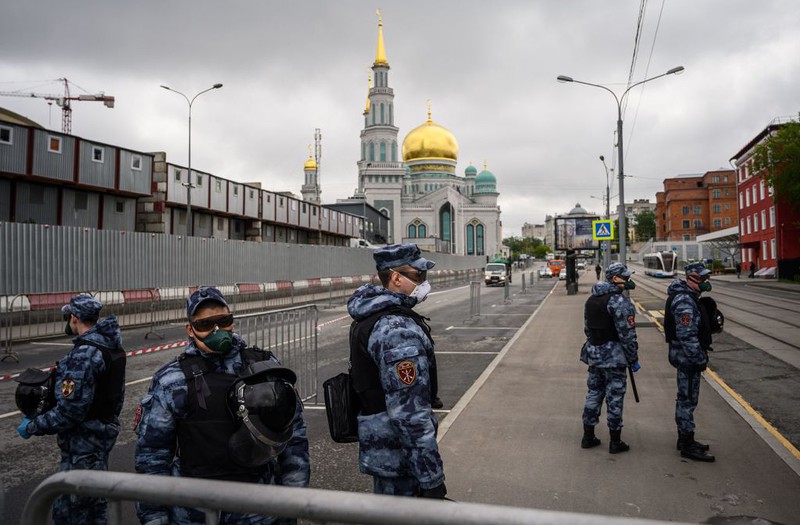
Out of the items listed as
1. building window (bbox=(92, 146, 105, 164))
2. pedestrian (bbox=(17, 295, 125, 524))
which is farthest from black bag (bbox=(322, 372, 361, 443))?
building window (bbox=(92, 146, 105, 164))

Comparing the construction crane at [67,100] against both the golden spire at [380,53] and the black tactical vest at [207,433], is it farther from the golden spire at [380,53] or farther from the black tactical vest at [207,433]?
the black tactical vest at [207,433]

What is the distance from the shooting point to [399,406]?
2689 millimetres

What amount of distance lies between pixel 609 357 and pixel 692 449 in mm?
1098

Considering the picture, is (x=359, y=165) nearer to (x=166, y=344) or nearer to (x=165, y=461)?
(x=166, y=344)

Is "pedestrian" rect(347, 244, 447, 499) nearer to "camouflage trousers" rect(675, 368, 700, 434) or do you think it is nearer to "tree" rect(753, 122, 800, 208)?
"camouflage trousers" rect(675, 368, 700, 434)

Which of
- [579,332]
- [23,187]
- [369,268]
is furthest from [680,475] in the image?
[369,268]

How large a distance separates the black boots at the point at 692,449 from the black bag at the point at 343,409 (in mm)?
3917

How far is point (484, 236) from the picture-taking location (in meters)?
112

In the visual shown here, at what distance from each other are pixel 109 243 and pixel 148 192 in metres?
12.4

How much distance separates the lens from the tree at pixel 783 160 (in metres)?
35.6

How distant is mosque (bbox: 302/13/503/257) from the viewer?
102m

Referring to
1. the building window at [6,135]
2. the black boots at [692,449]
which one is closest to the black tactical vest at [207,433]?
the black boots at [692,449]

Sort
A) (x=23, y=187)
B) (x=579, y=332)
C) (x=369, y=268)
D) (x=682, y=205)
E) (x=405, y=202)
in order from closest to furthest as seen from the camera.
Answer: (x=579, y=332) < (x=23, y=187) < (x=369, y=268) < (x=682, y=205) < (x=405, y=202)

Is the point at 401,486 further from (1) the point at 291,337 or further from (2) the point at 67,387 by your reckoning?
(1) the point at 291,337
